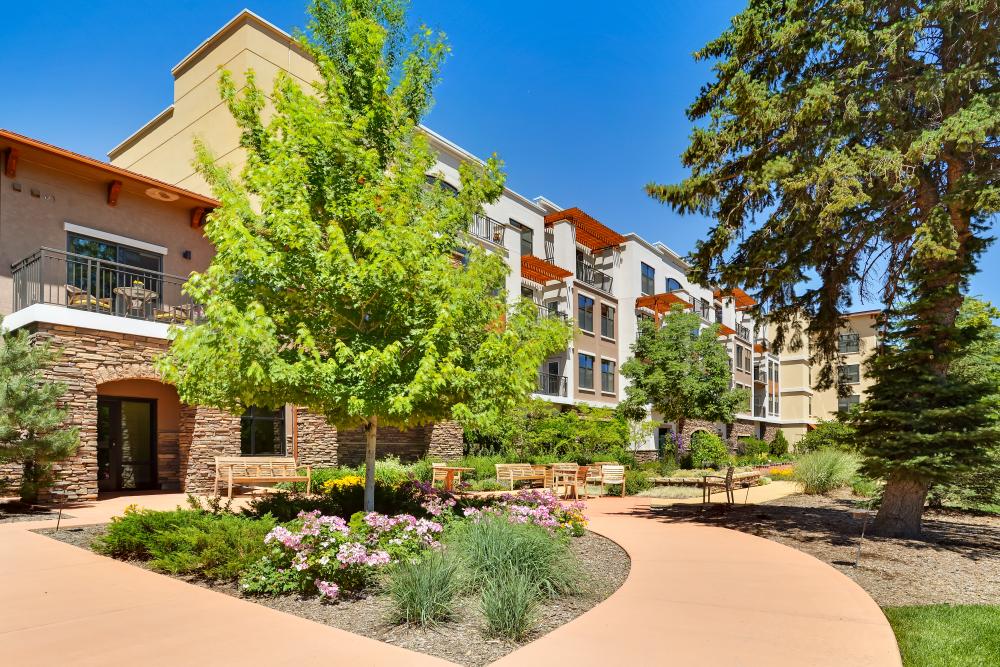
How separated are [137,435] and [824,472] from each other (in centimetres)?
1886

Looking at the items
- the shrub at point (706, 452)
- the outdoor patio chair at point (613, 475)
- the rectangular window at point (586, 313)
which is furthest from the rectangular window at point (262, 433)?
the shrub at point (706, 452)

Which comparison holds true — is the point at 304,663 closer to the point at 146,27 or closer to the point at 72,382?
the point at 72,382

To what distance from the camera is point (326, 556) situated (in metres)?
6.52

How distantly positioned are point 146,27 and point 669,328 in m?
22.3

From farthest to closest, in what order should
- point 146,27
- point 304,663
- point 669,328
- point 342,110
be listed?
point 669,328, point 146,27, point 342,110, point 304,663

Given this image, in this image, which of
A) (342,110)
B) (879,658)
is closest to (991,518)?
(879,658)

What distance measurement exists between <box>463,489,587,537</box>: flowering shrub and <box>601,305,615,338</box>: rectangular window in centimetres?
2570

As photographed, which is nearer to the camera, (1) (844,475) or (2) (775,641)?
(2) (775,641)

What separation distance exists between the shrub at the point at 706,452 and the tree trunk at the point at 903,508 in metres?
22.0

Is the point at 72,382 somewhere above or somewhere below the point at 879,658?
above

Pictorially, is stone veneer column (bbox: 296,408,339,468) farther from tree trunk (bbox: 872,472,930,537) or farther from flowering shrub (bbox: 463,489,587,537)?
tree trunk (bbox: 872,472,930,537)

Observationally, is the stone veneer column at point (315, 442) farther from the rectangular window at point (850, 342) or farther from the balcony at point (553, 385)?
the balcony at point (553, 385)

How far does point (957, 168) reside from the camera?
34.6 ft

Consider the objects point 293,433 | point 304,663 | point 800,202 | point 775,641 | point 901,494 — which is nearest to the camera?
point 304,663
